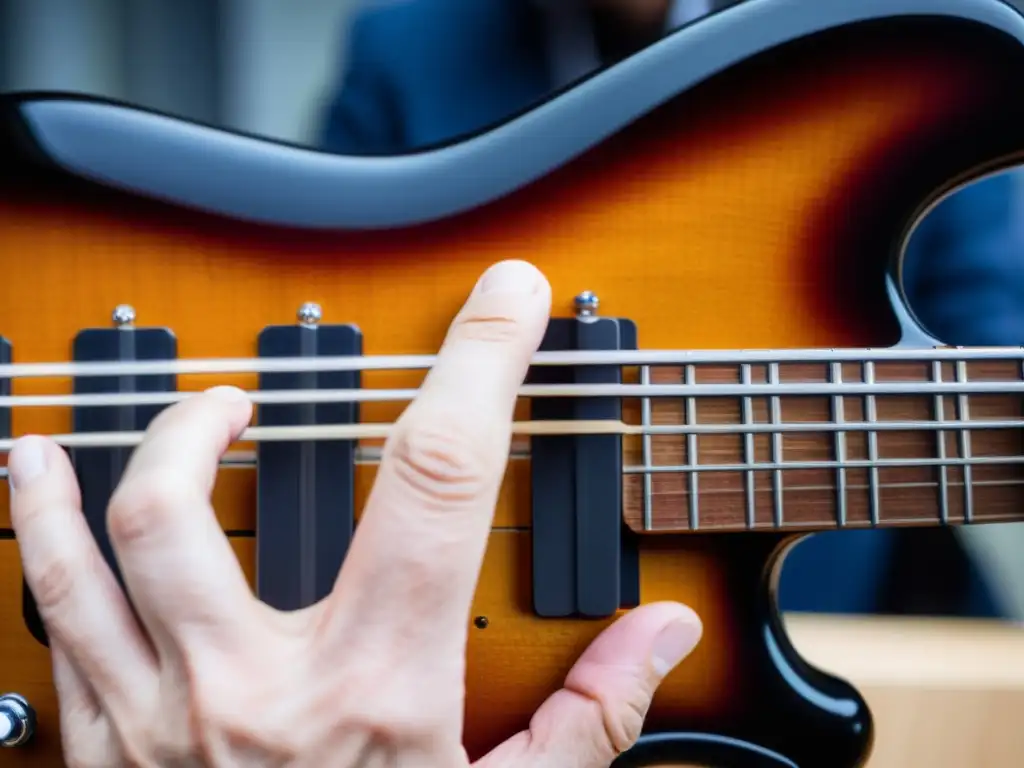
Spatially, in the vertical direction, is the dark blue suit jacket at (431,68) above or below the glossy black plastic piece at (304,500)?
above

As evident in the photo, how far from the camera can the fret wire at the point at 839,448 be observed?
49 cm

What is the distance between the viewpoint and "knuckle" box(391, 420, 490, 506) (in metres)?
0.35

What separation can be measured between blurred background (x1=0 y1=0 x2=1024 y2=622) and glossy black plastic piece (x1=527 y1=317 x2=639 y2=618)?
34cm

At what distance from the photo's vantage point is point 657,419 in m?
0.49

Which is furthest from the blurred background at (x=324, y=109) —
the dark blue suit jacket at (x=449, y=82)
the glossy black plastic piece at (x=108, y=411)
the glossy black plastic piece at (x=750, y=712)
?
the glossy black plastic piece at (x=108, y=411)

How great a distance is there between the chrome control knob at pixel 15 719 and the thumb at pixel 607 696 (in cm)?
33

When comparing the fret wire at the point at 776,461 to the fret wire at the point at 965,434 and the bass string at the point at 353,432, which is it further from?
the fret wire at the point at 965,434

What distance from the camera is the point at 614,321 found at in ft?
1.55

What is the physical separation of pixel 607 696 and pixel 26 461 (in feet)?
1.33

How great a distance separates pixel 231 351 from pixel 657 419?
31 cm

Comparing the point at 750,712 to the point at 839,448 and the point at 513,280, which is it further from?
the point at 513,280

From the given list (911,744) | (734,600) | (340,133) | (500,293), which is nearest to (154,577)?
(500,293)

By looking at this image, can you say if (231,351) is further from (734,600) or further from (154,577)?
(734,600)

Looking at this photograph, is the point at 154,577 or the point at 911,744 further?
the point at 911,744
